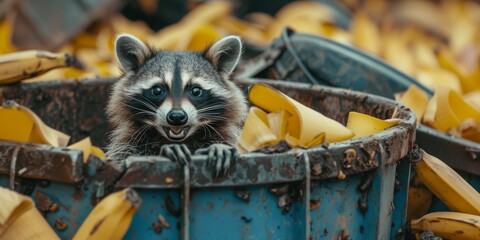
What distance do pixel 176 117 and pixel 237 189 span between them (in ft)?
2.33

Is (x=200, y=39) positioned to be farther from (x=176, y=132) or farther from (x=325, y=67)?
(x=176, y=132)

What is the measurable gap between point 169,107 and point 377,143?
937 millimetres

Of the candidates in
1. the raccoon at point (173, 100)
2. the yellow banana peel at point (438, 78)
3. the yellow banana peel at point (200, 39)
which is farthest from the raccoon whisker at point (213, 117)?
the yellow banana peel at point (438, 78)

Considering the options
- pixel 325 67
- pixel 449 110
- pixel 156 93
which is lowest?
pixel 325 67

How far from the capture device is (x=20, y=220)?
249 centimetres

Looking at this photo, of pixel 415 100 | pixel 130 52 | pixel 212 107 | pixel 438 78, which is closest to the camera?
pixel 212 107

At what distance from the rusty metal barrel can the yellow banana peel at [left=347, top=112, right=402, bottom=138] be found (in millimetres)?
152

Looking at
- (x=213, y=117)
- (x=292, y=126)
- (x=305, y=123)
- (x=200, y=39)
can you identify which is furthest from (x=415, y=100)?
(x=200, y=39)

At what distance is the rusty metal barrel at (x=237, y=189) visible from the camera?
97.4 inches

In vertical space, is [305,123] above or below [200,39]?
above

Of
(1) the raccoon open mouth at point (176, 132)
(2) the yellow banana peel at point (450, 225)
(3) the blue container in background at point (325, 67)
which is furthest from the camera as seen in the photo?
(3) the blue container in background at point (325, 67)

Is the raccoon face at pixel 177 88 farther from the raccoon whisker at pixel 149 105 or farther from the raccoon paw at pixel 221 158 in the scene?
the raccoon paw at pixel 221 158

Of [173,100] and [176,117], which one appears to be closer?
[176,117]

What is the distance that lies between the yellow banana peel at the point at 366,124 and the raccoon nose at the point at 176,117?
648 millimetres
